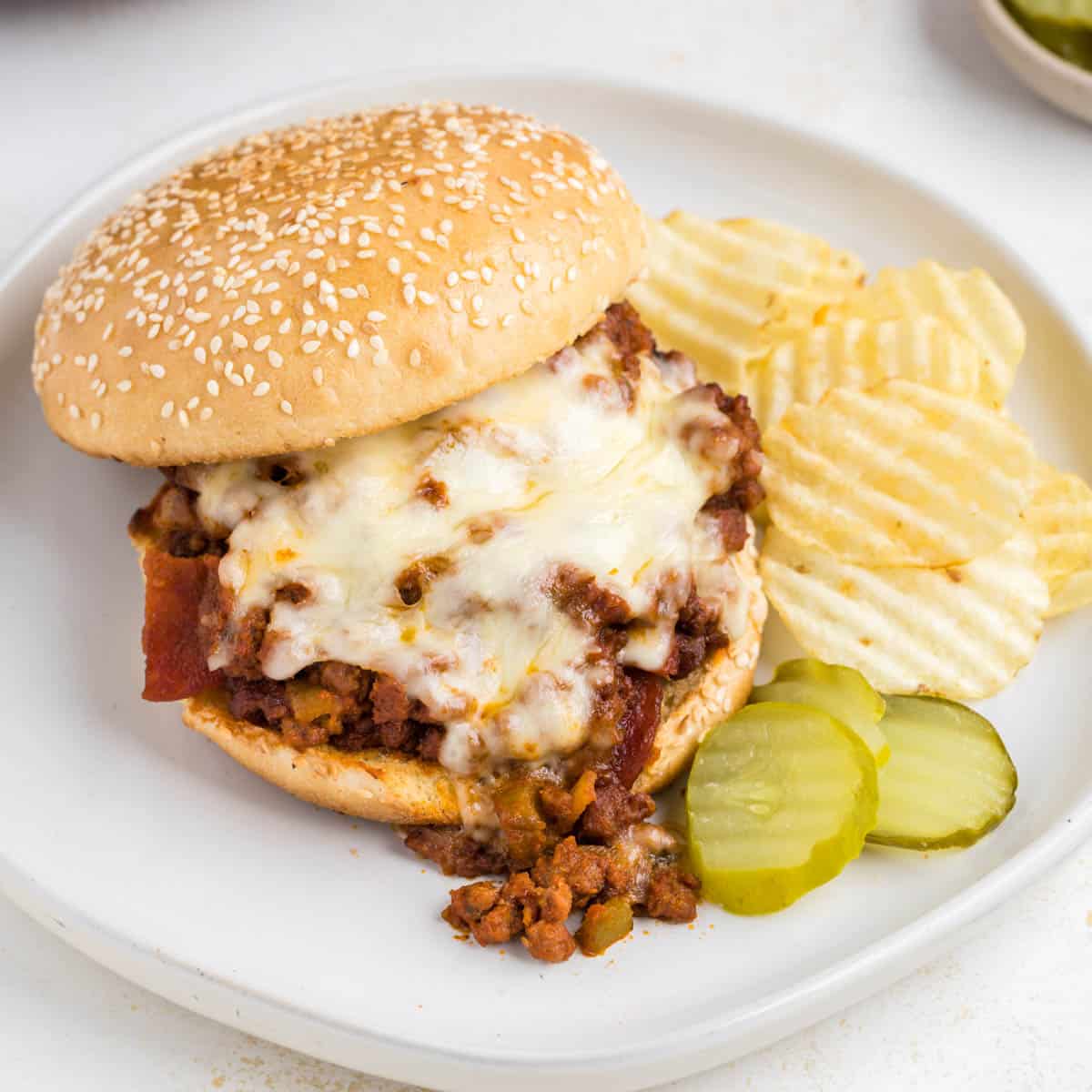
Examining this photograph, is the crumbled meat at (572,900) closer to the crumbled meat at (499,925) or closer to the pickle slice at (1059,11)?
the crumbled meat at (499,925)

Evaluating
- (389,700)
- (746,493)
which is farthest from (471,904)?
(746,493)

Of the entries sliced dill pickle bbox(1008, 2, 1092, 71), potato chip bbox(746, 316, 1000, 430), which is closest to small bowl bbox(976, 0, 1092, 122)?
sliced dill pickle bbox(1008, 2, 1092, 71)

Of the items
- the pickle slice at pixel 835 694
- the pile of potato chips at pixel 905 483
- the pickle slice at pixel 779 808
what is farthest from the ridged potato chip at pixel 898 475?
the pickle slice at pixel 779 808

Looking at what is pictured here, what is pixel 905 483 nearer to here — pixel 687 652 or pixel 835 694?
pixel 835 694

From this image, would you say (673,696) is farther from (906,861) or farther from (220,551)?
(220,551)

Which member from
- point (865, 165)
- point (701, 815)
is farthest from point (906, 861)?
point (865, 165)
